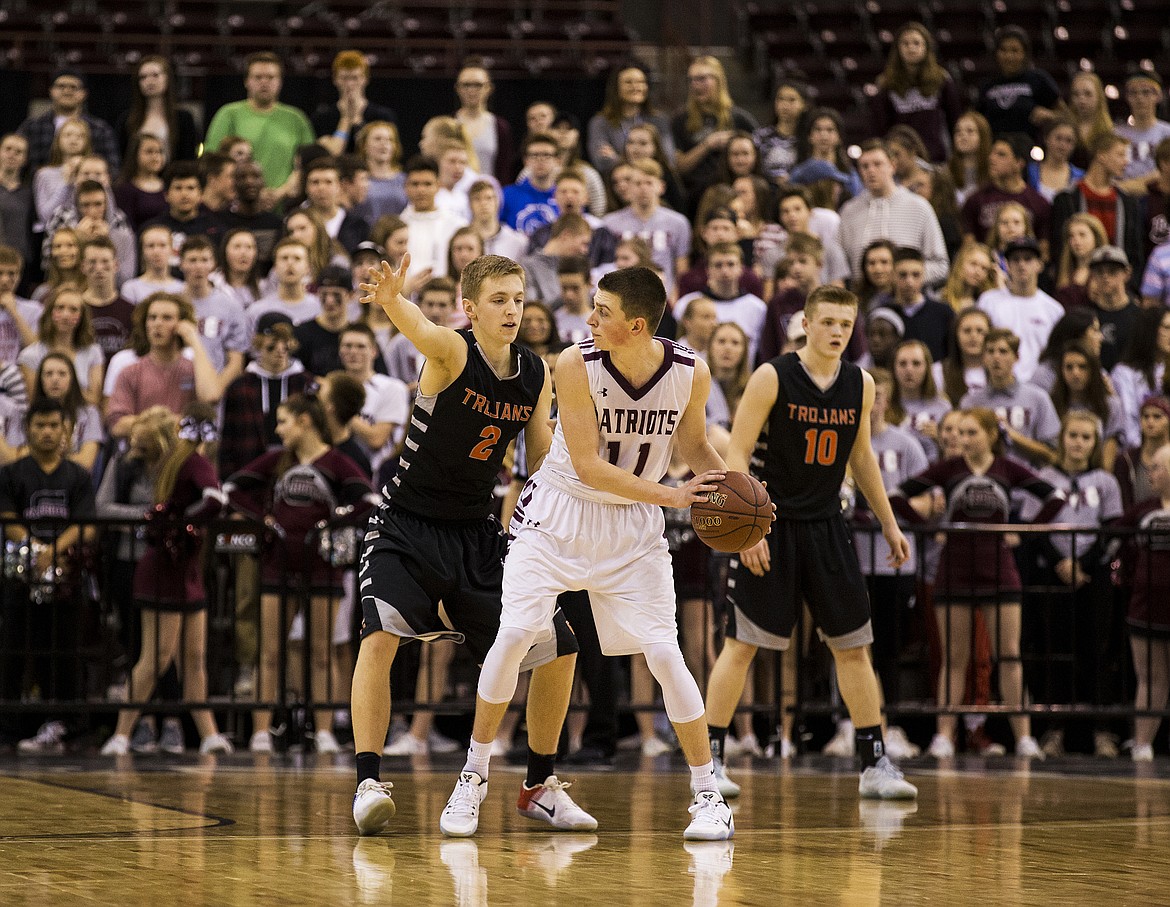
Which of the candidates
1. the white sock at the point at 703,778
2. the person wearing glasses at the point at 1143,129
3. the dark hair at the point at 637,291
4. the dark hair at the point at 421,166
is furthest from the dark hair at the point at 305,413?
the person wearing glasses at the point at 1143,129

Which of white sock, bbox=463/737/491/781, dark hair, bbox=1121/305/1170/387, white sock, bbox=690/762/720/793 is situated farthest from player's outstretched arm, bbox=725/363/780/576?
dark hair, bbox=1121/305/1170/387

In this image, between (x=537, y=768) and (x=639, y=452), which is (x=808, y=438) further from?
(x=537, y=768)

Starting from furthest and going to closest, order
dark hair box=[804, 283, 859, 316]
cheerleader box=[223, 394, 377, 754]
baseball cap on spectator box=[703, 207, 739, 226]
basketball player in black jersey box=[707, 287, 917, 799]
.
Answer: baseball cap on spectator box=[703, 207, 739, 226]
cheerleader box=[223, 394, 377, 754]
basketball player in black jersey box=[707, 287, 917, 799]
dark hair box=[804, 283, 859, 316]

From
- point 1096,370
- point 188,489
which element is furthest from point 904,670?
point 188,489

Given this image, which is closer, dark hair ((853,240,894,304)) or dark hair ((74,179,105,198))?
dark hair ((853,240,894,304))

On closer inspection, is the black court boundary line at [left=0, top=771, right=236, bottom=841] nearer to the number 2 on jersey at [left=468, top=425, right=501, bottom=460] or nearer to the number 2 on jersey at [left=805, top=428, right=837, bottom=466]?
the number 2 on jersey at [left=468, top=425, right=501, bottom=460]

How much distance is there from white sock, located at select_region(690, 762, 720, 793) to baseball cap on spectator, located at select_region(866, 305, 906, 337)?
19.5ft

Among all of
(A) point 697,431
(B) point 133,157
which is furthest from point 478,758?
(B) point 133,157

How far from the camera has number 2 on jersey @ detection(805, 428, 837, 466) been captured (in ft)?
25.5

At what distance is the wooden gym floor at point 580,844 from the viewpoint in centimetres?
506

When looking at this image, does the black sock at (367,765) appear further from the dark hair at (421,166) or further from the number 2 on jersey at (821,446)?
the dark hair at (421,166)

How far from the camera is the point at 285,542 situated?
1017 cm

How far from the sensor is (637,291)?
619 cm

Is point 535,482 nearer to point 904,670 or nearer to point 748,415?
point 748,415
